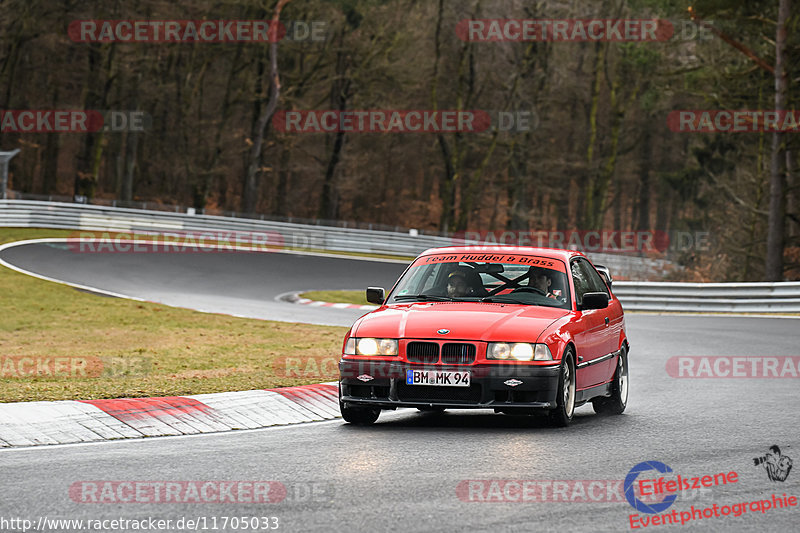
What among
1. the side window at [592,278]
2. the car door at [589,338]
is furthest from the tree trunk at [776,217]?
the car door at [589,338]

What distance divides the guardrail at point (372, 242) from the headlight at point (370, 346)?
60.6ft

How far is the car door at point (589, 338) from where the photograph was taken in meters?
9.80

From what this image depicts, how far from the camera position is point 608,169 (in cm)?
5803

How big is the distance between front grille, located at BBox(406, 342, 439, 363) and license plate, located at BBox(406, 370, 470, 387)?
98 millimetres

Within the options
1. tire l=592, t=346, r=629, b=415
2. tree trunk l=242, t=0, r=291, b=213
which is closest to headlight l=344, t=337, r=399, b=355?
tire l=592, t=346, r=629, b=415

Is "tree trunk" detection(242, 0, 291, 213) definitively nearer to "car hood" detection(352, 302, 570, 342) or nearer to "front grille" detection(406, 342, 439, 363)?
"car hood" detection(352, 302, 570, 342)

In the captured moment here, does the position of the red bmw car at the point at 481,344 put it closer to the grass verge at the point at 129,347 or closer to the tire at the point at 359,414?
the tire at the point at 359,414

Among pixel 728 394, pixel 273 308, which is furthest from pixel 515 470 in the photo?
pixel 273 308

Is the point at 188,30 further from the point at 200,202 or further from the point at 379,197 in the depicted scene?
the point at 379,197

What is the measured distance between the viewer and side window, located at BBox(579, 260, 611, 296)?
11319 millimetres

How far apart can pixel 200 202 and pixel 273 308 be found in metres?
34.5

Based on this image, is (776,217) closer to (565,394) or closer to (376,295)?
(376,295)

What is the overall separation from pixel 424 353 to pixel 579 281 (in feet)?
8.08

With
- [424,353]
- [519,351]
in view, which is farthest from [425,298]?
[519,351]
